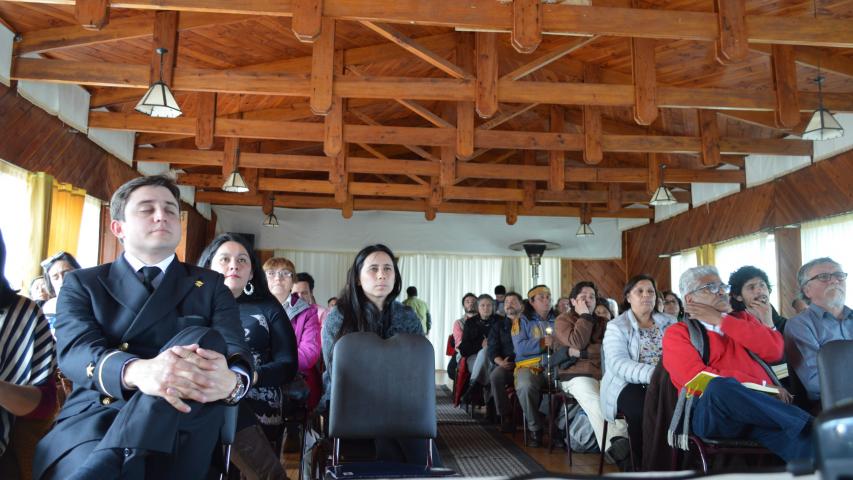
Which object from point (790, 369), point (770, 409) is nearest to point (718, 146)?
point (790, 369)

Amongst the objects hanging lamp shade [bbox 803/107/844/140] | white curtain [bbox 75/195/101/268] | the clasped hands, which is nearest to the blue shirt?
hanging lamp shade [bbox 803/107/844/140]

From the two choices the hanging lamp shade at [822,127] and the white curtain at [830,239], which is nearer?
the hanging lamp shade at [822,127]

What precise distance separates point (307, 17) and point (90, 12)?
1.47 meters

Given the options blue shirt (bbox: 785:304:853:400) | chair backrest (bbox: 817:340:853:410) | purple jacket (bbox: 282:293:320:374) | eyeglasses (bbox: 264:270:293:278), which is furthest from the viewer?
eyeglasses (bbox: 264:270:293:278)

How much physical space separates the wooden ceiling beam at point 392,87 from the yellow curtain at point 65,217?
1367mm

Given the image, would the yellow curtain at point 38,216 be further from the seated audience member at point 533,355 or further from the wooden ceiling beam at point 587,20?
the seated audience member at point 533,355

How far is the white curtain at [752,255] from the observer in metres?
8.90

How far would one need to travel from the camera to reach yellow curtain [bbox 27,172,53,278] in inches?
245

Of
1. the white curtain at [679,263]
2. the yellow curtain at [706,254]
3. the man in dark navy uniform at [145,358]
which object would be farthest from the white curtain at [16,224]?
the white curtain at [679,263]

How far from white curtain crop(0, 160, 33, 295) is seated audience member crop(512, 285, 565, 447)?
4523 millimetres

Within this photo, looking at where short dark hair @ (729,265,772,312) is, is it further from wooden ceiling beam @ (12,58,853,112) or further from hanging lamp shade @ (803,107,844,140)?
wooden ceiling beam @ (12,58,853,112)

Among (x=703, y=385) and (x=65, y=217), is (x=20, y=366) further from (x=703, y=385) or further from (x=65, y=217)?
(x=65, y=217)

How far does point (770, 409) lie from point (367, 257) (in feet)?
6.03

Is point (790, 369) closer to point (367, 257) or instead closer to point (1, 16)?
point (367, 257)
